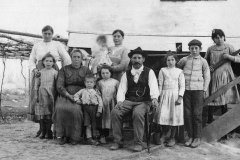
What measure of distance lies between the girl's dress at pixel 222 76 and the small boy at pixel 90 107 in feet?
6.89

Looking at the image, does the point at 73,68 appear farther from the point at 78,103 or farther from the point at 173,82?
the point at 173,82

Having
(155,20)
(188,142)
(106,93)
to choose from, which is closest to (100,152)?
(106,93)

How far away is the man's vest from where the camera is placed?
4672 millimetres

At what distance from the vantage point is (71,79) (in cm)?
497

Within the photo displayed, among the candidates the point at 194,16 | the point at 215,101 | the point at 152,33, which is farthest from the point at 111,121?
the point at 194,16

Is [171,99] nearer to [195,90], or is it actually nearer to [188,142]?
[195,90]

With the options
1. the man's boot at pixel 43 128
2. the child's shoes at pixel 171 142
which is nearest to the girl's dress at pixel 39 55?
the man's boot at pixel 43 128

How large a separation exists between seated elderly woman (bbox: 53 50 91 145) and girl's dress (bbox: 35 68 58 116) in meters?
0.21

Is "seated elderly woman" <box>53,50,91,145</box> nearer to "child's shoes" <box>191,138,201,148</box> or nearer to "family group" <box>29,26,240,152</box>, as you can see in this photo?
"family group" <box>29,26,240,152</box>

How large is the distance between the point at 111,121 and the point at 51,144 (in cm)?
112

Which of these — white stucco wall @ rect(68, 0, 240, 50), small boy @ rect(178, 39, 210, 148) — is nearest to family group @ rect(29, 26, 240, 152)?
small boy @ rect(178, 39, 210, 148)

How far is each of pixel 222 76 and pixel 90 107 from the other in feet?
7.94

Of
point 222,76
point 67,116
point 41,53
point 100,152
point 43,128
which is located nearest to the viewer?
point 100,152

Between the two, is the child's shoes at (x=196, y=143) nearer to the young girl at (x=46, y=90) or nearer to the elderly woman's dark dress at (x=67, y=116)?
the elderly woman's dark dress at (x=67, y=116)
